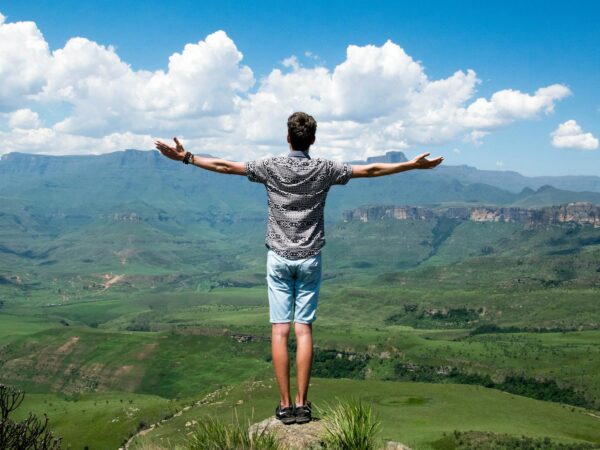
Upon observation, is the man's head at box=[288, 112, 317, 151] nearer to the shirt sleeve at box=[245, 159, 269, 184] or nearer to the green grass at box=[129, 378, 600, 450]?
the shirt sleeve at box=[245, 159, 269, 184]

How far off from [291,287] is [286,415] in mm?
2318

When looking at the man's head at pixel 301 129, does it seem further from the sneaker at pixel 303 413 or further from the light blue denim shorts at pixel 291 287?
the sneaker at pixel 303 413

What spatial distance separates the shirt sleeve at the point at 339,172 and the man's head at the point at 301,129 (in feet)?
2.11

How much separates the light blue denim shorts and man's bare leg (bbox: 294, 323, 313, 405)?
17 cm

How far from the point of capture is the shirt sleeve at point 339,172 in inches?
417

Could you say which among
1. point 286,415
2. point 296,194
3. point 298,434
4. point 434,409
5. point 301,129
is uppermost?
point 301,129

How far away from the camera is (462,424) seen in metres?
70.8

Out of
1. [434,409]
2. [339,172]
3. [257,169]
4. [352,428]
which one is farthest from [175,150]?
[434,409]

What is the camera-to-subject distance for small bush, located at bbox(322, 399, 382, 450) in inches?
349

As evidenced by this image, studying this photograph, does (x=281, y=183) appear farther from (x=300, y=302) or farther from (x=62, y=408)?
(x=62, y=408)

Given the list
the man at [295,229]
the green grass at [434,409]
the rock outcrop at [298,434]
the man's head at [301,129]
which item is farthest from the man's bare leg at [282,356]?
the green grass at [434,409]

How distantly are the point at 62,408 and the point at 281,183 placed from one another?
116m

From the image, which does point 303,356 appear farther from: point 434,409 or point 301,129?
point 434,409

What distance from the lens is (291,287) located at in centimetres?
1073
